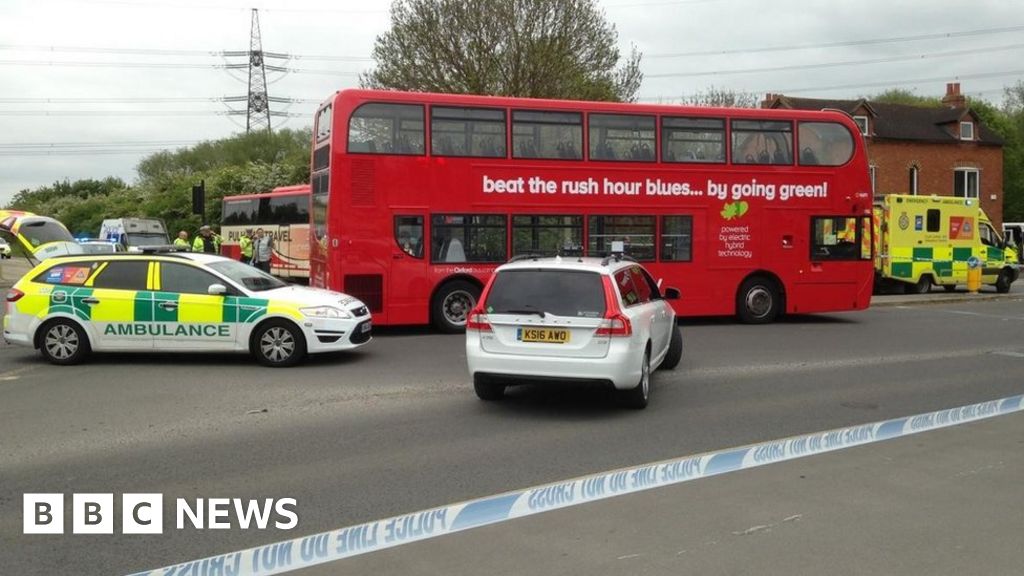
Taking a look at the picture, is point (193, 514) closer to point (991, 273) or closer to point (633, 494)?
→ point (633, 494)

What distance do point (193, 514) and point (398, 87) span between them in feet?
96.4

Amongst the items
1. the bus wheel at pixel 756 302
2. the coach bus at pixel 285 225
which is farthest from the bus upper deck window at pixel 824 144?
the coach bus at pixel 285 225

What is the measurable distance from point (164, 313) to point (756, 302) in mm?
10964

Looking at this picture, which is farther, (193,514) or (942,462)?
(942,462)

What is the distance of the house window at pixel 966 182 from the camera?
5094 centimetres

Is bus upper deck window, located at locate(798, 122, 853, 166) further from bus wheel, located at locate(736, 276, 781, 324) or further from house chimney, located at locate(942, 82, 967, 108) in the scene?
house chimney, located at locate(942, 82, 967, 108)

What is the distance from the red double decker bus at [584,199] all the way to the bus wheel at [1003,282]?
13097mm

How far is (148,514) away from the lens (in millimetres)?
5398

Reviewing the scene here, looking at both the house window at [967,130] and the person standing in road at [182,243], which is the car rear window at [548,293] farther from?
the house window at [967,130]

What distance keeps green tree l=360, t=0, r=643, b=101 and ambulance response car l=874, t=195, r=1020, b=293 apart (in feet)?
39.4

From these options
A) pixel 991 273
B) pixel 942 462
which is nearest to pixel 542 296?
pixel 942 462

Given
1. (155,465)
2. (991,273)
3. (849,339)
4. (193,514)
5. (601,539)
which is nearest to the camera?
(601,539)

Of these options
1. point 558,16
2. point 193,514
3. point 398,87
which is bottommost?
point 193,514

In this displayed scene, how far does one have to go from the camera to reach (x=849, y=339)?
1479cm
